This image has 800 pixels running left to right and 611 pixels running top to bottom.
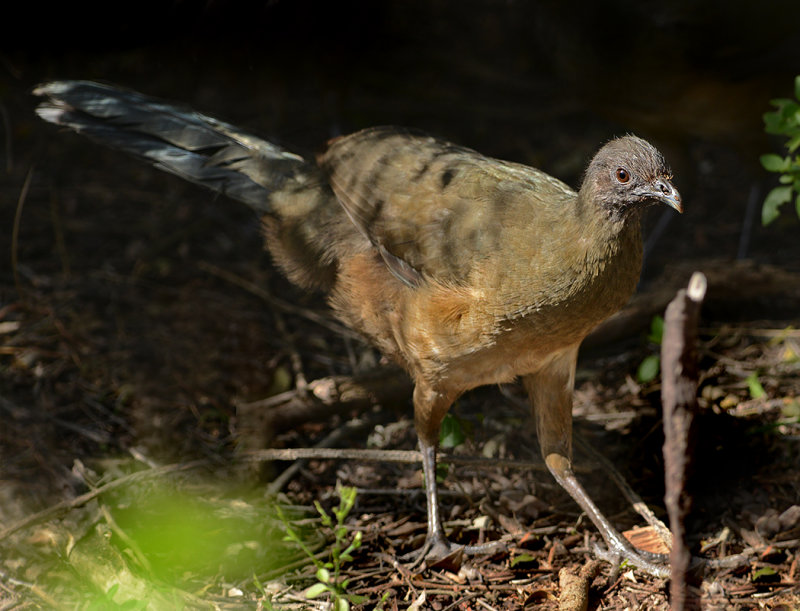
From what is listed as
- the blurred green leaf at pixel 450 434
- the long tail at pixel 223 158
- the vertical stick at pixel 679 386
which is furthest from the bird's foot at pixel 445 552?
the vertical stick at pixel 679 386

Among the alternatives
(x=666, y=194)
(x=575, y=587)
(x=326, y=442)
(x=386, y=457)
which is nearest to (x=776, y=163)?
(x=666, y=194)

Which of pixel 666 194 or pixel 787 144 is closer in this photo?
pixel 666 194

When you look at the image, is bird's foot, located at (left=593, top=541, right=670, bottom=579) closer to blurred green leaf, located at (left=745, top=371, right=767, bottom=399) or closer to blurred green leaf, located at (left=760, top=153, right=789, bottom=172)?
blurred green leaf, located at (left=745, top=371, right=767, bottom=399)

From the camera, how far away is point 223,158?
3873 millimetres

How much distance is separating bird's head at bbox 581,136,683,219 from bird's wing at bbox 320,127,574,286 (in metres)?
0.35

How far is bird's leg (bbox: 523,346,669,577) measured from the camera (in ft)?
10.9

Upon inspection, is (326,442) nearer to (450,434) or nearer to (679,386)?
(450,434)

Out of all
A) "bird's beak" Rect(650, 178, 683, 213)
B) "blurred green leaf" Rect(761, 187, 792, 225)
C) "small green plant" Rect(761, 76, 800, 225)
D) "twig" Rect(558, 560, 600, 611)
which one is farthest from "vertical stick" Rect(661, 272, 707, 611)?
"blurred green leaf" Rect(761, 187, 792, 225)

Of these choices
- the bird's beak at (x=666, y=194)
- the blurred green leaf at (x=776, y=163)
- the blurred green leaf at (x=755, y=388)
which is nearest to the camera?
the bird's beak at (x=666, y=194)

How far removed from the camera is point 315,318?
16.0 ft

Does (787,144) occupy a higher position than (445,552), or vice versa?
(787,144)

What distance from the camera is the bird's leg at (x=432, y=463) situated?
3.29 m

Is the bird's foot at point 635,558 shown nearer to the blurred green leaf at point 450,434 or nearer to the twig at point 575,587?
the twig at point 575,587

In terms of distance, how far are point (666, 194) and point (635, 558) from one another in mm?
1397
